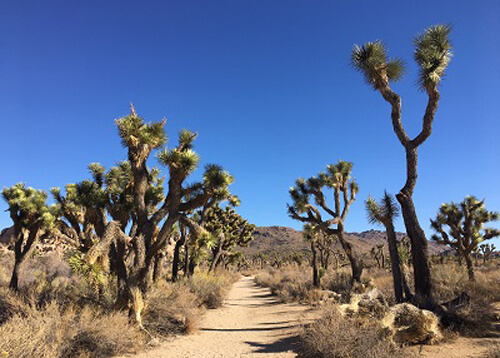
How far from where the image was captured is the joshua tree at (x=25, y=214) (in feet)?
45.5

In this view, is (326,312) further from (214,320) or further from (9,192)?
(9,192)

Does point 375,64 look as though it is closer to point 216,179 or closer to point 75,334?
point 216,179

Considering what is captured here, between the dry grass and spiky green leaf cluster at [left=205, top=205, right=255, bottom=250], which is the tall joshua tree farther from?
spiky green leaf cluster at [left=205, top=205, right=255, bottom=250]

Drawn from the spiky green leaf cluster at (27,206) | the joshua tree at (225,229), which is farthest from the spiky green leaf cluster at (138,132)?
the joshua tree at (225,229)

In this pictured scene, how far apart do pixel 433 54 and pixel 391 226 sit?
5.85 metres

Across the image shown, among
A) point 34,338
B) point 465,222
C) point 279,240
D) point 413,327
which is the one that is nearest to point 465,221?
point 465,222

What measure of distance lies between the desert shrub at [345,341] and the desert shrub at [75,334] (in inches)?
163

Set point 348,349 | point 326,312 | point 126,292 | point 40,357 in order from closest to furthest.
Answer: point 40,357
point 348,349
point 326,312
point 126,292

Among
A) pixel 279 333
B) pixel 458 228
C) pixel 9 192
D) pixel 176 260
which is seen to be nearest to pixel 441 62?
pixel 279 333

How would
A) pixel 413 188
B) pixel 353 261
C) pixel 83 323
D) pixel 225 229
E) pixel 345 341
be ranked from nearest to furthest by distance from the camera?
pixel 345 341
pixel 83 323
pixel 413 188
pixel 353 261
pixel 225 229

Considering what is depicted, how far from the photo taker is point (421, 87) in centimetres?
928

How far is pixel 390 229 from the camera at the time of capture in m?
10.4

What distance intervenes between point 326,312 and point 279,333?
241cm

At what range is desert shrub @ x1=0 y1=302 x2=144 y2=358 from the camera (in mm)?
5017
